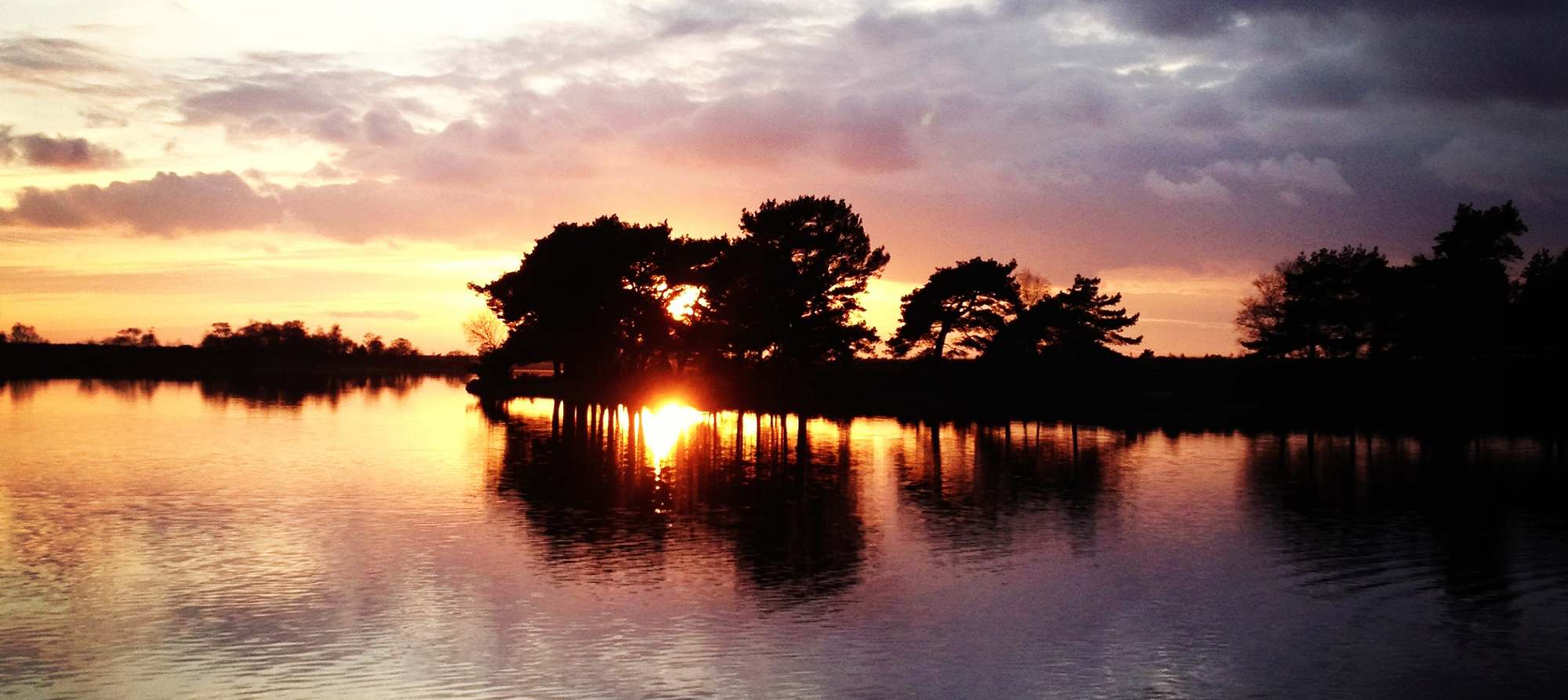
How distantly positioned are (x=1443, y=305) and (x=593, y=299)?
6617 cm

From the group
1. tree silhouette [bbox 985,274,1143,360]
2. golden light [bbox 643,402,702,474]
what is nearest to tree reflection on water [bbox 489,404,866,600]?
golden light [bbox 643,402,702,474]

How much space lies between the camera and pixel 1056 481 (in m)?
39.6

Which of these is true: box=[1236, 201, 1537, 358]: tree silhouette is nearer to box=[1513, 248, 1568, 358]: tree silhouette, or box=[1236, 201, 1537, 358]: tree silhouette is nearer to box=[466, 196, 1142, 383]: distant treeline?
box=[1513, 248, 1568, 358]: tree silhouette

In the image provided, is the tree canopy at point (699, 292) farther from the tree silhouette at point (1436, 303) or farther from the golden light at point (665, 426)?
the tree silhouette at point (1436, 303)

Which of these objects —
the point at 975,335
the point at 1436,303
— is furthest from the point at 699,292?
the point at 1436,303

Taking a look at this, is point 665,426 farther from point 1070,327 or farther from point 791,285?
point 1070,327

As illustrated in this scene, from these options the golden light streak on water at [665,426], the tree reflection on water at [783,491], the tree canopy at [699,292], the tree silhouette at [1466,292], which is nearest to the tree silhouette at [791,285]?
the tree canopy at [699,292]

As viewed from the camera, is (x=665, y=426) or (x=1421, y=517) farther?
(x=665, y=426)

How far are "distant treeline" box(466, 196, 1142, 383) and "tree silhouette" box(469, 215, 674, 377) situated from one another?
113 mm

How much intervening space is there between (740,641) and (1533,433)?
64.4 m

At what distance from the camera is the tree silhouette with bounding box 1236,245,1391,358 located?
88.8 m

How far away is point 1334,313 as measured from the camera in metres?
90.1

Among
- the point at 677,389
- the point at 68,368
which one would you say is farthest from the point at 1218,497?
the point at 68,368

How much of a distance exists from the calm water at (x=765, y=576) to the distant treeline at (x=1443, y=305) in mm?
45136
